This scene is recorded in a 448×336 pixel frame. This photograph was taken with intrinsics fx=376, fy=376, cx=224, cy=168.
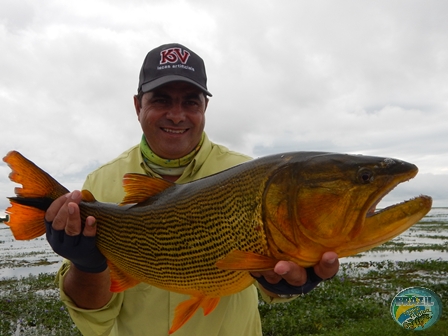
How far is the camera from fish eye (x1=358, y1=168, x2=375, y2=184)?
7.02 feet

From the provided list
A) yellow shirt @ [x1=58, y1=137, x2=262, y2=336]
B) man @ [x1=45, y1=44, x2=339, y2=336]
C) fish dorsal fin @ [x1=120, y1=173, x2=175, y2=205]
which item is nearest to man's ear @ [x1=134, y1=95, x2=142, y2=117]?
man @ [x1=45, y1=44, x2=339, y2=336]

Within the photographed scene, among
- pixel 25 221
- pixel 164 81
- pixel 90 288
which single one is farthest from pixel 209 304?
pixel 164 81

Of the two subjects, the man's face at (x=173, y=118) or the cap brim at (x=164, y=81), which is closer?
the cap brim at (x=164, y=81)

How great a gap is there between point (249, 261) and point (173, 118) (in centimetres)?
183

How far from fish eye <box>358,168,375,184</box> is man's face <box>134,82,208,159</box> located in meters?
1.94

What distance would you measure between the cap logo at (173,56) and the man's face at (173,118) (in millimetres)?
280

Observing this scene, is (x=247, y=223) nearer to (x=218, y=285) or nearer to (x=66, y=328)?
(x=218, y=285)

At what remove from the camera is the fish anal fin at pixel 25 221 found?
2.96 m

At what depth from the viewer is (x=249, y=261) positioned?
2285 millimetres

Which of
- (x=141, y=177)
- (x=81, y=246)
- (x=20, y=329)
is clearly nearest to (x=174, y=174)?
(x=141, y=177)

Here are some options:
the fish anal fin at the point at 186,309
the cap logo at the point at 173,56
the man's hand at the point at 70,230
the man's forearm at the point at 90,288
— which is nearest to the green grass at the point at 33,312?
the man's forearm at the point at 90,288

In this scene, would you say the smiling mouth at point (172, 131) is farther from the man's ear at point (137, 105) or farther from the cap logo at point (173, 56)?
the cap logo at point (173, 56)

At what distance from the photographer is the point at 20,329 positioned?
9297mm

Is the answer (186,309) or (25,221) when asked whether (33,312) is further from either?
(186,309)
